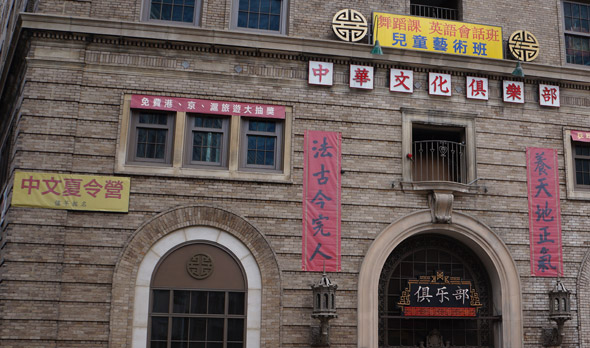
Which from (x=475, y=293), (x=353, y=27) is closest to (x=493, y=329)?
(x=475, y=293)

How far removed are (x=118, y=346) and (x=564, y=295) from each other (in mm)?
10998

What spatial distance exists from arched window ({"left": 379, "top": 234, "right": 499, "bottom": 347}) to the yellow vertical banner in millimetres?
5180

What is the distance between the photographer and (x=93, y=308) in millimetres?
14672

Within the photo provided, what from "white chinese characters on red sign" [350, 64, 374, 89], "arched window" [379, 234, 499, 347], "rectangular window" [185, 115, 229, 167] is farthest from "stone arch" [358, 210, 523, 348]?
"rectangular window" [185, 115, 229, 167]

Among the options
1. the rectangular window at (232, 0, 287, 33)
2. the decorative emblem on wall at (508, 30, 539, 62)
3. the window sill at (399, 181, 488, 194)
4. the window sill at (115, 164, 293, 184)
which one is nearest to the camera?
the window sill at (115, 164, 293, 184)

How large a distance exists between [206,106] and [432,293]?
24.4 ft

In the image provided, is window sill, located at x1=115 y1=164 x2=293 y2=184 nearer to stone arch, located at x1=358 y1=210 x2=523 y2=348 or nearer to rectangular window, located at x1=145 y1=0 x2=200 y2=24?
stone arch, located at x1=358 y1=210 x2=523 y2=348

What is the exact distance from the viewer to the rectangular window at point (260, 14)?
1731 centimetres

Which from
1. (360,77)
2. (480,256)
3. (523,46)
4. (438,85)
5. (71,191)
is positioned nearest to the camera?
(71,191)

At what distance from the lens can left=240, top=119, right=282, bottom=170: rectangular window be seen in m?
16.5

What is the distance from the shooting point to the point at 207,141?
16.4 m

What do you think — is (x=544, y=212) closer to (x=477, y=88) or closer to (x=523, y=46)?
(x=477, y=88)

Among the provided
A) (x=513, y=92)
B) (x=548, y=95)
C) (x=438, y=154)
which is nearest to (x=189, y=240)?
(x=438, y=154)

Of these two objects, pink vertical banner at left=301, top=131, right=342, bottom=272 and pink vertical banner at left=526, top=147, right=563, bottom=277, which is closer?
pink vertical banner at left=301, top=131, right=342, bottom=272
